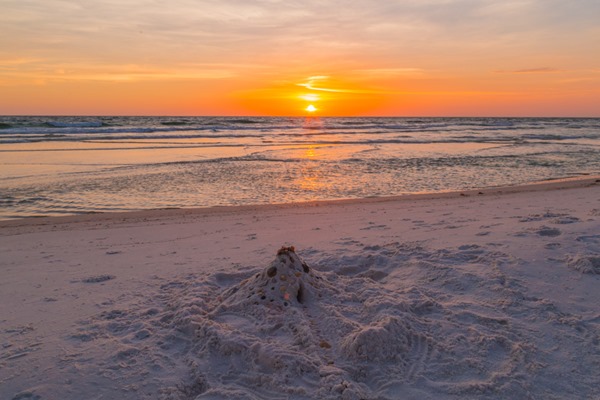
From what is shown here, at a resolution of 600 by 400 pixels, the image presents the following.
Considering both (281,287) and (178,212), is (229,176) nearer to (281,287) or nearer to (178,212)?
(178,212)

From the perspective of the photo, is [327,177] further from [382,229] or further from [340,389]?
[340,389]

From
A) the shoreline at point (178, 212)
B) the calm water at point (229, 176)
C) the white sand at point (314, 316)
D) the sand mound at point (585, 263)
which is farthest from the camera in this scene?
the calm water at point (229, 176)

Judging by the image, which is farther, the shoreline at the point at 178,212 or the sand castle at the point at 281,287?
the shoreline at the point at 178,212

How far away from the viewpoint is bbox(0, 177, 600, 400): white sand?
289 cm

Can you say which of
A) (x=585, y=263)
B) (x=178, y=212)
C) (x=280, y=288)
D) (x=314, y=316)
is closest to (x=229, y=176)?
(x=178, y=212)

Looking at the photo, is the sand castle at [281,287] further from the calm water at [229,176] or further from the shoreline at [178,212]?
the calm water at [229,176]

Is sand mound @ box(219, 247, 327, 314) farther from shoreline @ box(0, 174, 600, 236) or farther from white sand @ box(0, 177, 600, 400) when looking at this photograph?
shoreline @ box(0, 174, 600, 236)

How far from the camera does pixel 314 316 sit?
3691 millimetres

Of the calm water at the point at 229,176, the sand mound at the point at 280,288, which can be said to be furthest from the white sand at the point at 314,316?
the calm water at the point at 229,176

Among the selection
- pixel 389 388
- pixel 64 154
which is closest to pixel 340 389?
pixel 389 388

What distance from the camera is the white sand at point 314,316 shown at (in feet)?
9.50

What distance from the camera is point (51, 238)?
688 centimetres

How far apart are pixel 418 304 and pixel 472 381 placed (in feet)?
3.23

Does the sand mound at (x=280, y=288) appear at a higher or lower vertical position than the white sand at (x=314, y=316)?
higher
